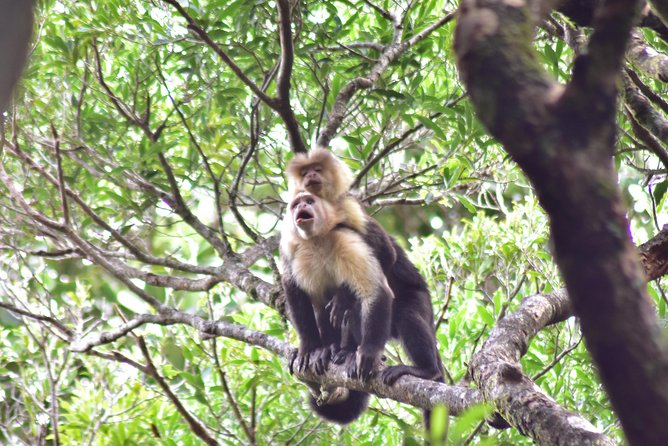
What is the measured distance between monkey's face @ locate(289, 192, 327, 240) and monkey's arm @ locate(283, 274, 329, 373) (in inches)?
13.3

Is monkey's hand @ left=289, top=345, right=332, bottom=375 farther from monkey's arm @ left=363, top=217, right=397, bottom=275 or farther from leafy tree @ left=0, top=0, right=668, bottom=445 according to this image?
monkey's arm @ left=363, top=217, right=397, bottom=275

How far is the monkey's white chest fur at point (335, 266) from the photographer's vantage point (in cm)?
546

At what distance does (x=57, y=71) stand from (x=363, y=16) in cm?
259

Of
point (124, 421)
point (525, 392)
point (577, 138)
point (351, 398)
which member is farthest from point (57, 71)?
point (577, 138)

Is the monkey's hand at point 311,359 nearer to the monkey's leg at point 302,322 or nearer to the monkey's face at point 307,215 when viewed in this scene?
the monkey's leg at point 302,322

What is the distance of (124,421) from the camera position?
6.25 meters

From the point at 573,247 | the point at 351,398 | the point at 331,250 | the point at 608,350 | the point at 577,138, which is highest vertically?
the point at 331,250

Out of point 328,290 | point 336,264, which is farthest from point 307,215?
point 328,290

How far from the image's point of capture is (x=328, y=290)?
5.74 metres

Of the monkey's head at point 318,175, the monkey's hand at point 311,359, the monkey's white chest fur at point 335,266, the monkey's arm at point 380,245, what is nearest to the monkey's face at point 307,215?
the monkey's white chest fur at point 335,266

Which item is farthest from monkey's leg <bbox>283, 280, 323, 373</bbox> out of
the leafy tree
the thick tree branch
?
the thick tree branch

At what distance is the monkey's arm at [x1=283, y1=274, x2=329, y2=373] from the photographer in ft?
17.0

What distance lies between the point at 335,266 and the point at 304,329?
0.53 meters

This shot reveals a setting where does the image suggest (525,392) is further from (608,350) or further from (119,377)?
(119,377)
